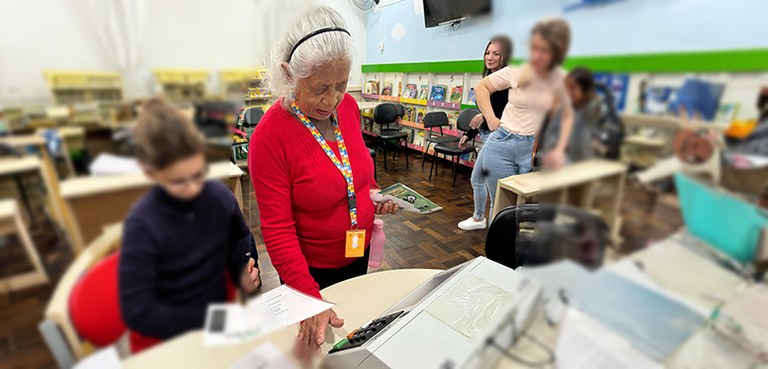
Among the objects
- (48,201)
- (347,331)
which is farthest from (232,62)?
(347,331)

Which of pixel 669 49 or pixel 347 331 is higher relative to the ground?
pixel 669 49

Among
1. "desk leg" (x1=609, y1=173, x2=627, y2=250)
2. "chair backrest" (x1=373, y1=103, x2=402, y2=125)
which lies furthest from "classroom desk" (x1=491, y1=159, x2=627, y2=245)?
"chair backrest" (x1=373, y1=103, x2=402, y2=125)

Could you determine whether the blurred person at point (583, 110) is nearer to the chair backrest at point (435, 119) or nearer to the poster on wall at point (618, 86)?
the poster on wall at point (618, 86)

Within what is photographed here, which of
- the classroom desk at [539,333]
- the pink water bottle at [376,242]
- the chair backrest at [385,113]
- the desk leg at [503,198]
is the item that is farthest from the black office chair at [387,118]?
the classroom desk at [539,333]

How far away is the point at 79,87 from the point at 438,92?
4.48 metres

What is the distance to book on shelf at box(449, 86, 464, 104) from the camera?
165 inches

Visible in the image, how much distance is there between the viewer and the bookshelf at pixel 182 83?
221 mm

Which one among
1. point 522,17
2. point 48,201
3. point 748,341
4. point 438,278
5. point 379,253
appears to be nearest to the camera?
point 48,201

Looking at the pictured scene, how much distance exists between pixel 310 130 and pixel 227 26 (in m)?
0.69

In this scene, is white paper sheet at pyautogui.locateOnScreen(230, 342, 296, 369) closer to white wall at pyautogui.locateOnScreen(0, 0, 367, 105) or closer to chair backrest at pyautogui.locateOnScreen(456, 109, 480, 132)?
white wall at pyautogui.locateOnScreen(0, 0, 367, 105)

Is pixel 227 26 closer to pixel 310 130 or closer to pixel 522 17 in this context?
pixel 522 17

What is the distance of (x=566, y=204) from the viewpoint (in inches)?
11.5

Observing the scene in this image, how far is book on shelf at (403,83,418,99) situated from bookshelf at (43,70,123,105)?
4.68 metres

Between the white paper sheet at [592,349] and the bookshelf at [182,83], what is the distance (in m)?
0.35
